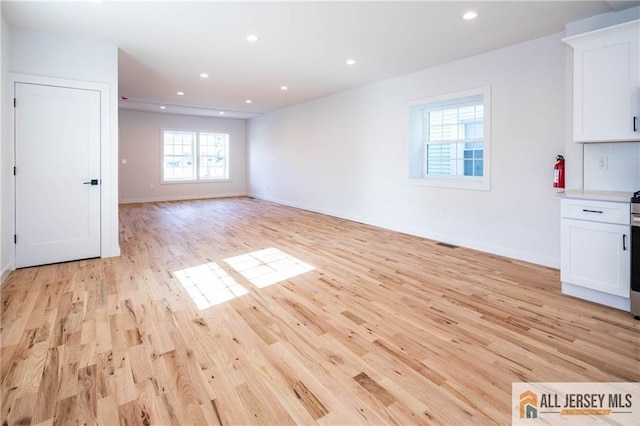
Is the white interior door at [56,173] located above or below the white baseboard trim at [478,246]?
above

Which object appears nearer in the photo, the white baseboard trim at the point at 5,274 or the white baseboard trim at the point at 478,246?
the white baseboard trim at the point at 5,274

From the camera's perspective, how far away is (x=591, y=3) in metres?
3.09

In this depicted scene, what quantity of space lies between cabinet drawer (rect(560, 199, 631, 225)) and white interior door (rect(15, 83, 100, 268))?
17.1 ft

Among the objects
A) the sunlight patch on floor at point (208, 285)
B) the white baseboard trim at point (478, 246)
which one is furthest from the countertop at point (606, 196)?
the sunlight patch on floor at point (208, 285)

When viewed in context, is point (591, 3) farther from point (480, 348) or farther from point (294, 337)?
point (294, 337)

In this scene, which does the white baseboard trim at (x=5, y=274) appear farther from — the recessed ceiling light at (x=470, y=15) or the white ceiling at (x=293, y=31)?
the recessed ceiling light at (x=470, y=15)

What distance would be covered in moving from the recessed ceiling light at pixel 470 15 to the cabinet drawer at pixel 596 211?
2031 mm

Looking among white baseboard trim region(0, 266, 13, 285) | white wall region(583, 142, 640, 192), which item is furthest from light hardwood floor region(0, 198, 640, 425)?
white wall region(583, 142, 640, 192)

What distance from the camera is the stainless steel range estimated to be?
260 cm

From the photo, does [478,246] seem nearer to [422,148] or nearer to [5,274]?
[422,148]

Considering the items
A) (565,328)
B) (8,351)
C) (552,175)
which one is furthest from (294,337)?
(552,175)

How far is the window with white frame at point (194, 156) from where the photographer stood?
1056 cm

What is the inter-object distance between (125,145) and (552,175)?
10426mm

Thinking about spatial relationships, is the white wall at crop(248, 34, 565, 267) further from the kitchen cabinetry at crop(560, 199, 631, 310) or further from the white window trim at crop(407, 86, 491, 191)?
the kitchen cabinetry at crop(560, 199, 631, 310)
